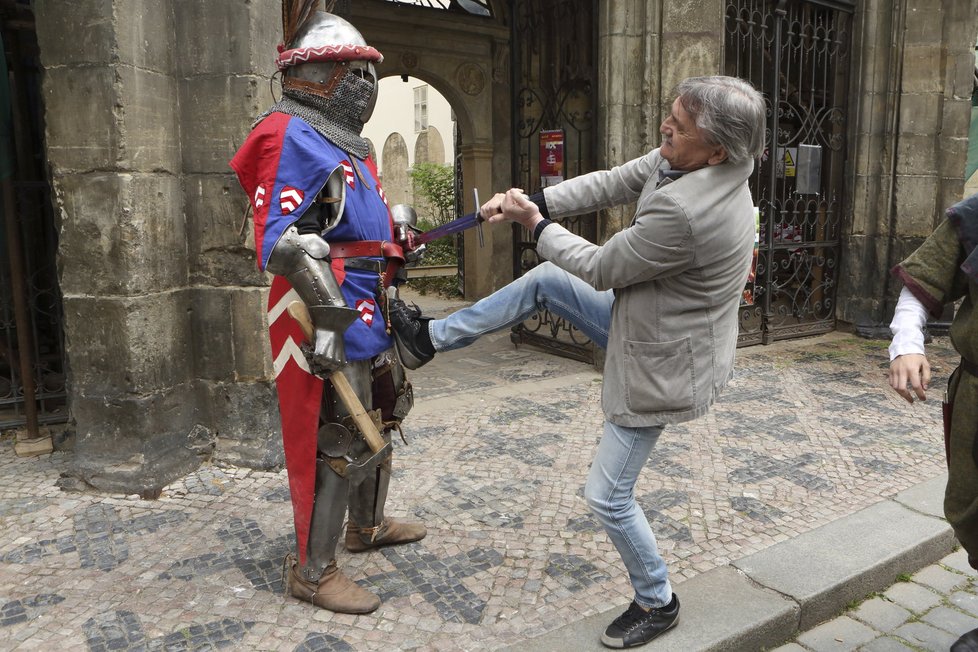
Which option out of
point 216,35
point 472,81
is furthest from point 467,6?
point 216,35

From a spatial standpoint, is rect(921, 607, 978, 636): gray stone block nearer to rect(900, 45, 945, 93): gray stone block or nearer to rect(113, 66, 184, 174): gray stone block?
rect(113, 66, 184, 174): gray stone block

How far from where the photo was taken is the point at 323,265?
259 centimetres

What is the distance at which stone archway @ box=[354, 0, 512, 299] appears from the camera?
1068cm

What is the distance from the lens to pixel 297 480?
2.93 m

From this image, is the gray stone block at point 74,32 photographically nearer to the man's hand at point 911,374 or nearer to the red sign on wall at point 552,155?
the man's hand at point 911,374

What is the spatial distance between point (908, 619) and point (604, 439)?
154 cm

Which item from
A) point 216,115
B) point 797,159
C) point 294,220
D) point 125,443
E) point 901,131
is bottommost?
point 125,443

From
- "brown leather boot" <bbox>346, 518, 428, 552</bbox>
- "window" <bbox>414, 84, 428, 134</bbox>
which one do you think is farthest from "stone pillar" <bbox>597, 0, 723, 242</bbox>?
"window" <bbox>414, 84, 428, 134</bbox>

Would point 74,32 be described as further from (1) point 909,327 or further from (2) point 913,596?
(2) point 913,596

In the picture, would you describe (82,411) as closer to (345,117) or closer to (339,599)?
(339,599)

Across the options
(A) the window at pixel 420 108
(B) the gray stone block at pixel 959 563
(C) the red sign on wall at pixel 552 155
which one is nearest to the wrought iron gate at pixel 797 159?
(C) the red sign on wall at pixel 552 155

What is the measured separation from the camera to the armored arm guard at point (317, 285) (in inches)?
100

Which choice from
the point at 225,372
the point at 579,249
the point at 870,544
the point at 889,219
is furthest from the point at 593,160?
the point at 579,249

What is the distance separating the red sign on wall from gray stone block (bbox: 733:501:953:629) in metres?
4.59
